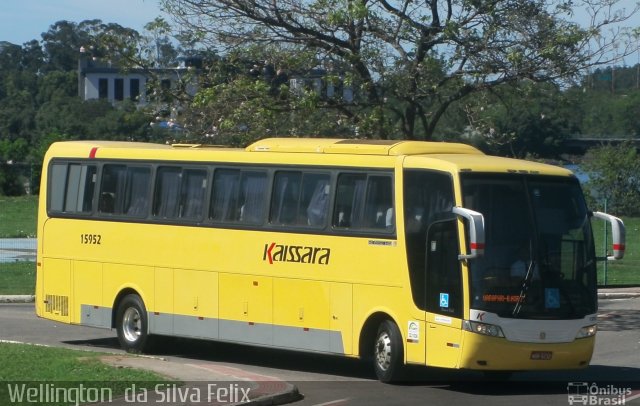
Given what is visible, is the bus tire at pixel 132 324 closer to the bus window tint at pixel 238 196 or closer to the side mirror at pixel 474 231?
the bus window tint at pixel 238 196

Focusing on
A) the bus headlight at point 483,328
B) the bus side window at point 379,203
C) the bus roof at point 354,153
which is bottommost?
the bus headlight at point 483,328

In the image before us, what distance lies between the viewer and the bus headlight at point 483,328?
1381 cm

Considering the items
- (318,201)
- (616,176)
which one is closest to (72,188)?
(318,201)

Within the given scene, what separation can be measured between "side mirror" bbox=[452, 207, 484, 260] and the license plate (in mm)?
1415

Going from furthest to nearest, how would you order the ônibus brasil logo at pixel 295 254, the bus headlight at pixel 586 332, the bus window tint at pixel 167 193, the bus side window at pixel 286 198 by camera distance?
the bus window tint at pixel 167 193
the bus side window at pixel 286 198
the ônibus brasil logo at pixel 295 254
the bus headlight at pixel 586 332

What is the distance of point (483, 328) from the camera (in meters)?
13.8

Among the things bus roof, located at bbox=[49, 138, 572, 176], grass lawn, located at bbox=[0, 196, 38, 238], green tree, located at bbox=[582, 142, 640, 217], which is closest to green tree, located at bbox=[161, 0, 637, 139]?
bus roof, located at bbox=[49, 138, 572, 176]

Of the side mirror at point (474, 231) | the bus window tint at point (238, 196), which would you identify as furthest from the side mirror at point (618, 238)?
the bus window tint at point (238, 196)

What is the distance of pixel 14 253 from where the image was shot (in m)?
37.5

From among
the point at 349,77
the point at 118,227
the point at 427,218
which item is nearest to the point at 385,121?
the point at 349,77

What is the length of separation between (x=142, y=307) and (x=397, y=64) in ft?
22.7

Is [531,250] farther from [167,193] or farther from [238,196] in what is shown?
[167,193]

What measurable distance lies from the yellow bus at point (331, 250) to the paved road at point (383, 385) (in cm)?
43

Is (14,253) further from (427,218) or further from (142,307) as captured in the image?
(427,218)
